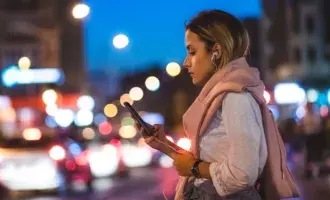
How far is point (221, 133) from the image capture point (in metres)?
3.26

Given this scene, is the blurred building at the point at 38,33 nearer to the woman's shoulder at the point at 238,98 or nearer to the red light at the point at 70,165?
the red light at the point at 70,165

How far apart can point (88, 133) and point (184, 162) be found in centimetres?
2494

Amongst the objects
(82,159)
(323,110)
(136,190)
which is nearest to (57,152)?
(82,159)

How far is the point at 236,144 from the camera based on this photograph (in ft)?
10.2

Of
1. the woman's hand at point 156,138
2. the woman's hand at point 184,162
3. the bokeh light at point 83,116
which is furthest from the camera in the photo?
the bokeh light at point 83,116

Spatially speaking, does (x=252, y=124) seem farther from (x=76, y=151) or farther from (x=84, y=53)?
(x=84, y=53)

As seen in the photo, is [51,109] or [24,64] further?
[51,109]

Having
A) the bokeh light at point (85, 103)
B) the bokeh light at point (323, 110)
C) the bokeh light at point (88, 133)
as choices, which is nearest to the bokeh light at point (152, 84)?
the bokeh light at point (88, 133)

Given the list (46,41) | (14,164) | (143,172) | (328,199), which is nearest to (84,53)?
(46,41)

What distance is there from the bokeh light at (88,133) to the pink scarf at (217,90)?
2323cm

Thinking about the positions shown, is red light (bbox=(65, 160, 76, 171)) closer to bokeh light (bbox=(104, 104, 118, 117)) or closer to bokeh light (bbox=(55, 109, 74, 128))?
bokeh light (bbox=(104, 104, 118, 117))

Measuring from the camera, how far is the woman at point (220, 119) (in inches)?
123

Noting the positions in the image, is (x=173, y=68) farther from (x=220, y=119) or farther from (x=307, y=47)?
(x=307, y=47)

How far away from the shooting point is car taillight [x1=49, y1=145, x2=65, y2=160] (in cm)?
1971
